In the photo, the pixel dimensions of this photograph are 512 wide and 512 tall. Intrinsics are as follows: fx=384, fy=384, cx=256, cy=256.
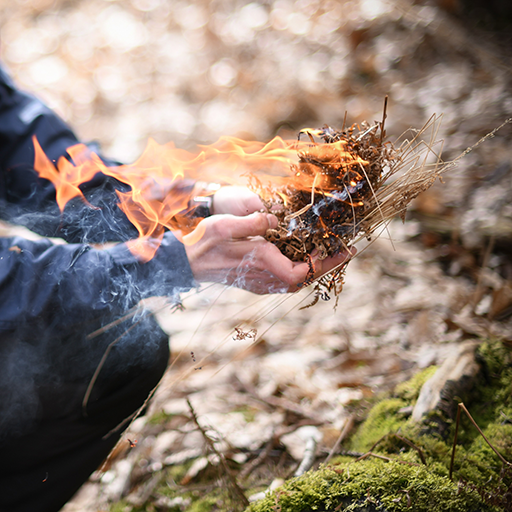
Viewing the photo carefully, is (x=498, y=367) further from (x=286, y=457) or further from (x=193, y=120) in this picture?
(x=193, y=120)

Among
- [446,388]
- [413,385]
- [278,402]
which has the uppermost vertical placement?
[446,388]

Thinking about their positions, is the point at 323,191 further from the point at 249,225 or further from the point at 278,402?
the point at 278,402

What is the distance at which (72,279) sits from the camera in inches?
61.7

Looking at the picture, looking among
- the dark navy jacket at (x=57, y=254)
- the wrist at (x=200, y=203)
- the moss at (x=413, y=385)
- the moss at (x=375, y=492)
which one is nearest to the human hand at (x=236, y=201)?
the wrist at (x=200, y=203)

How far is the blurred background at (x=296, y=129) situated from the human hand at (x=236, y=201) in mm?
534

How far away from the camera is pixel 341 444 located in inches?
84.9

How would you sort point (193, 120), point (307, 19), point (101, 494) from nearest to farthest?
point (101, 494) → point (193, 120) → point (307, 19)

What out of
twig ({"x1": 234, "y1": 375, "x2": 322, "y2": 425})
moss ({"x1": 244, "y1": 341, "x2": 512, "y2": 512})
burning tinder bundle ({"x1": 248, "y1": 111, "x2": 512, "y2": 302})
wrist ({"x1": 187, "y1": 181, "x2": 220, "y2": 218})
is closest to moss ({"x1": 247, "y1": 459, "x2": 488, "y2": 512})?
moss ({"x1": 244, "y1": 341, "x2": 512, "y2": 512})

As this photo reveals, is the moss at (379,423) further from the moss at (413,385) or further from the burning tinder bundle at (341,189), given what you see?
the burning tinder bundle at (341,189)

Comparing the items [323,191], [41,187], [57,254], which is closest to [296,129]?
[41,187]

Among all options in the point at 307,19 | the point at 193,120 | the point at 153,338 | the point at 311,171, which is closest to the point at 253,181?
the point at 311,171

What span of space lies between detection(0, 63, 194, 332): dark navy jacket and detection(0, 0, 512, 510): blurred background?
54 centimetres

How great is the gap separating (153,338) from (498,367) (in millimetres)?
1930

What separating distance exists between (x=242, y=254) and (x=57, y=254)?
78 centimetres
